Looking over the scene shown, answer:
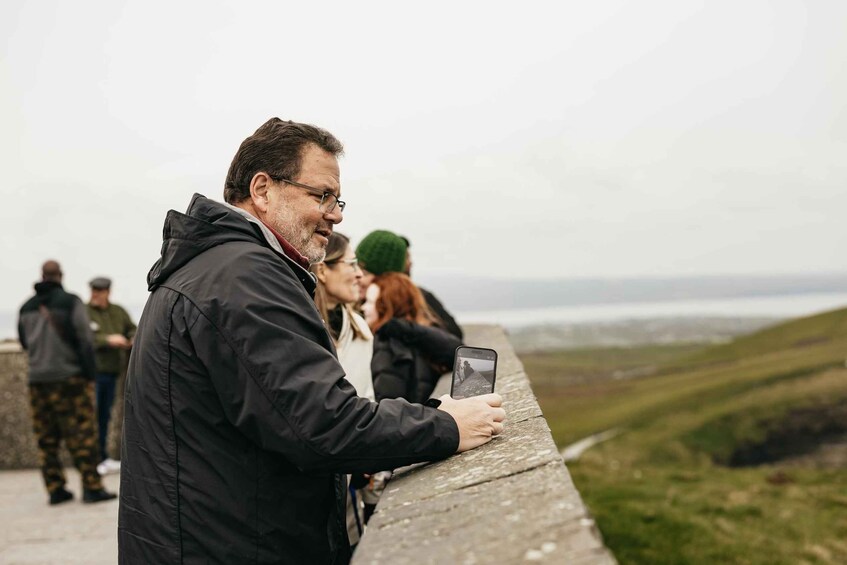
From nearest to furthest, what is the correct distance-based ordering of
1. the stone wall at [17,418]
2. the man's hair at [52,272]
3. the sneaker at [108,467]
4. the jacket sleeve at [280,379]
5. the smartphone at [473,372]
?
the jacket sleeve at [280,379], the smartphone at [473,372], the man's hair at [52,272], the sneaker at [108,467], the stone wall at [17,418]

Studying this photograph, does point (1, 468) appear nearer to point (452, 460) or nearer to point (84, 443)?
point (84, 443)

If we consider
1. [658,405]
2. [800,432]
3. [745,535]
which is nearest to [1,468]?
→ [745,535]

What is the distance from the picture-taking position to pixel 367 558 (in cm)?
239

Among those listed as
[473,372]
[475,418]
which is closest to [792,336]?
[473,372]

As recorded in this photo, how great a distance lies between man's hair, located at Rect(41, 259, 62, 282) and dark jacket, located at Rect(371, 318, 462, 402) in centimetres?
603

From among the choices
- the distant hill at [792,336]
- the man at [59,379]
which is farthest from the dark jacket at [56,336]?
the distant hill at [792,336]

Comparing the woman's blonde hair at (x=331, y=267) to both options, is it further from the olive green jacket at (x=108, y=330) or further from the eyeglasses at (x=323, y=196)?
the olive green jacket at (x=108, y=330)

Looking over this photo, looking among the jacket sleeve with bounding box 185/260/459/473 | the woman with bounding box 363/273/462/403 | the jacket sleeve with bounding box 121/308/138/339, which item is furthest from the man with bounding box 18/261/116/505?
the jacket sleeve with bounding box 185/260/459/473

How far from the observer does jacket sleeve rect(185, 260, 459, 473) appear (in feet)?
8.80

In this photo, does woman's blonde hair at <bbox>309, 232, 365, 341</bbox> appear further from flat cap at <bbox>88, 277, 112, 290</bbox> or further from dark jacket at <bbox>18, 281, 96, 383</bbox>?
flat cap at <bbox>88, 277, 112, 290</bbox>

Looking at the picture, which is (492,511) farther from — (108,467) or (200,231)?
(108,467)

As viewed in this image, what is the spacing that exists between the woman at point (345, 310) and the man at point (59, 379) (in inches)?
225

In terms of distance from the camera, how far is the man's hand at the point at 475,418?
336cm

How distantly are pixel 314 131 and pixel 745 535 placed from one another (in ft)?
48.7
